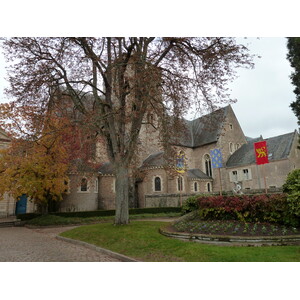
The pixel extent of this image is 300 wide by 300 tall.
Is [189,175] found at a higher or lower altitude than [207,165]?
lower

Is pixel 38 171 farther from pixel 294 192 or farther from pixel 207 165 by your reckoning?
pixel 207 165

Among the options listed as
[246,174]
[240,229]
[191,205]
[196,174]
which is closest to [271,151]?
[246,174]

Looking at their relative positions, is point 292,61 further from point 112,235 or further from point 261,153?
point 112,235

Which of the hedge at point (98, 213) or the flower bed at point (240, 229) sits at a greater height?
the flower bed at point (240, 229)

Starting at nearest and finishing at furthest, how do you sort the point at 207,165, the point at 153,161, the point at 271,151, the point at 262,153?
the point at 262,153 → the point at 153,161 → the point at 271,151 → the point at 207,165

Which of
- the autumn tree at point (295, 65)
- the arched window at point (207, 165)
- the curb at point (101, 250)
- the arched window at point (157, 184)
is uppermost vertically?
the autumn tree at point (295, 65)

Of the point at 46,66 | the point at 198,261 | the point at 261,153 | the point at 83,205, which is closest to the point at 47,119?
the point at 46,66

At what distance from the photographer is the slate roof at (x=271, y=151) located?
27344 mm

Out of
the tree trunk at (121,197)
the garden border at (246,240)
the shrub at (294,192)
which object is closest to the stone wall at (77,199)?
the tree trunk at (121,197)

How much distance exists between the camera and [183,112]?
11.0 metres

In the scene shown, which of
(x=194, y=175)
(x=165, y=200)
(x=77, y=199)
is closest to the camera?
(x=77, y=199)

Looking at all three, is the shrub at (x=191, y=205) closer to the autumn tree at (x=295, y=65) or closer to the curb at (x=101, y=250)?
the curb at (x=101, y=250)

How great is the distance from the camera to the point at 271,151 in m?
28.8

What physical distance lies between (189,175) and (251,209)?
19.8m
